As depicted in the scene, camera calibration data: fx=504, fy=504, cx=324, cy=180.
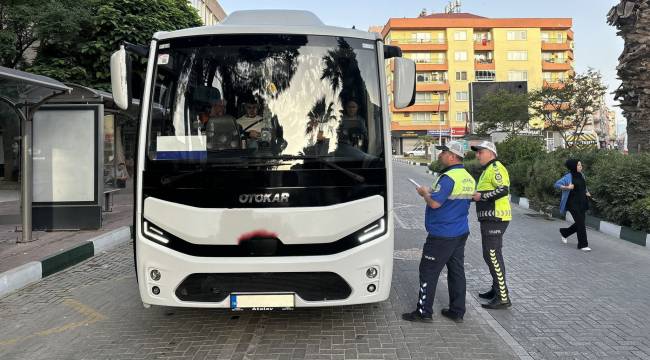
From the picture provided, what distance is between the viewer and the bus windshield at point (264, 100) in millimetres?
4293

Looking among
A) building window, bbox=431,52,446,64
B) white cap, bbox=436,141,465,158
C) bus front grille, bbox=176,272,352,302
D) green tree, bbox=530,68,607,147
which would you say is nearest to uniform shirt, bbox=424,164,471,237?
white cap, bbox=436,141,465,158

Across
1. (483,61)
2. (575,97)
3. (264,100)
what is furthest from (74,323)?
(483,61)

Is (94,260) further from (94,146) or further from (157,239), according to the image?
(157,239)

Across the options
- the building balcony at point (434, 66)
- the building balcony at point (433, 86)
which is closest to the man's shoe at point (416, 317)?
the building balcony at point (433, 86)

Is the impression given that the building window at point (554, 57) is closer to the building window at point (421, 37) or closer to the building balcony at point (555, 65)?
the building balcony at point (555, 65)

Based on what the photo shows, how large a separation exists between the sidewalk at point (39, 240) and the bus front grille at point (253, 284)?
162 inches

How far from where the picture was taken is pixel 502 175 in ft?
17.1

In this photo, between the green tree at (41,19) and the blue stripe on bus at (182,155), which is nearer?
the blue stripe on bus at (182,155)

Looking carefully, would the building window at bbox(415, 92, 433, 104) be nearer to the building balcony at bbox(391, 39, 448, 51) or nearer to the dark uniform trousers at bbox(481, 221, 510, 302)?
the building balcony at bbox(391, 39, 448, 51)

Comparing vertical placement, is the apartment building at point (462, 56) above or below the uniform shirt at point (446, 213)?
above

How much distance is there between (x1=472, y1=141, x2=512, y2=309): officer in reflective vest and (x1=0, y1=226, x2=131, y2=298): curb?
5716mm

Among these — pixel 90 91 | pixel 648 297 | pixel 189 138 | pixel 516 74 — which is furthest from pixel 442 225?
pixel 516 74

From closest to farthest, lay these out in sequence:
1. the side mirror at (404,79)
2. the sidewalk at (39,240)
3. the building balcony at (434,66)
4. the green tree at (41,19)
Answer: the side mirror at (404,79) → the sidewalk at (39,240) → the green tree at (41,19) → the building balcony at (434,66)

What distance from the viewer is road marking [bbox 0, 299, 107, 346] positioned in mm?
4699
